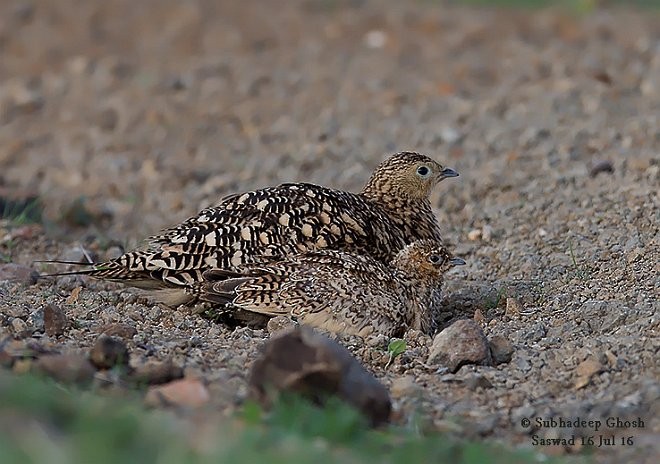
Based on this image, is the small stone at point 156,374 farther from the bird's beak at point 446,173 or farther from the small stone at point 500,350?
the bird's beak at point 446,173

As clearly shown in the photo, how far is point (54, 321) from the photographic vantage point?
578cm

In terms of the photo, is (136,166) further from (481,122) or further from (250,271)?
(250,271)

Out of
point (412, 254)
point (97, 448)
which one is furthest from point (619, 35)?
point (97, 448)

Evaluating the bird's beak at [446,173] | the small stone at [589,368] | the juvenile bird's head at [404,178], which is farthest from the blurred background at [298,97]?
the small stone at [589,368]

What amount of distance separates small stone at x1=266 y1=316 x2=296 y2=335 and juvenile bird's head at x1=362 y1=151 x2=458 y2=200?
1.59m

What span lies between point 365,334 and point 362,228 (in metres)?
0.90

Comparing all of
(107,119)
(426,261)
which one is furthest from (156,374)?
(107,119)

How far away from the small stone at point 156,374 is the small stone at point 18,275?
2.31 metres

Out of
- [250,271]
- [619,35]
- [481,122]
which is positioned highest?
[619,35]

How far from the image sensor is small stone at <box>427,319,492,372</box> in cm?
554

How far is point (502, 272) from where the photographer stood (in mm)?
7250

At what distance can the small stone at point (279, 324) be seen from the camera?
604cm

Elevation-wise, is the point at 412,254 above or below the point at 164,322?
above

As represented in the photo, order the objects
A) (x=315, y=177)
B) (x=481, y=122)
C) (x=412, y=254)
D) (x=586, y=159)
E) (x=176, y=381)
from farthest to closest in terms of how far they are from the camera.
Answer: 1. (x=481, y=122)
2. (x=315, y=177)
3. (x=586, y=159)
4. (x=412, y=254)
5. (x=176, y=381)
